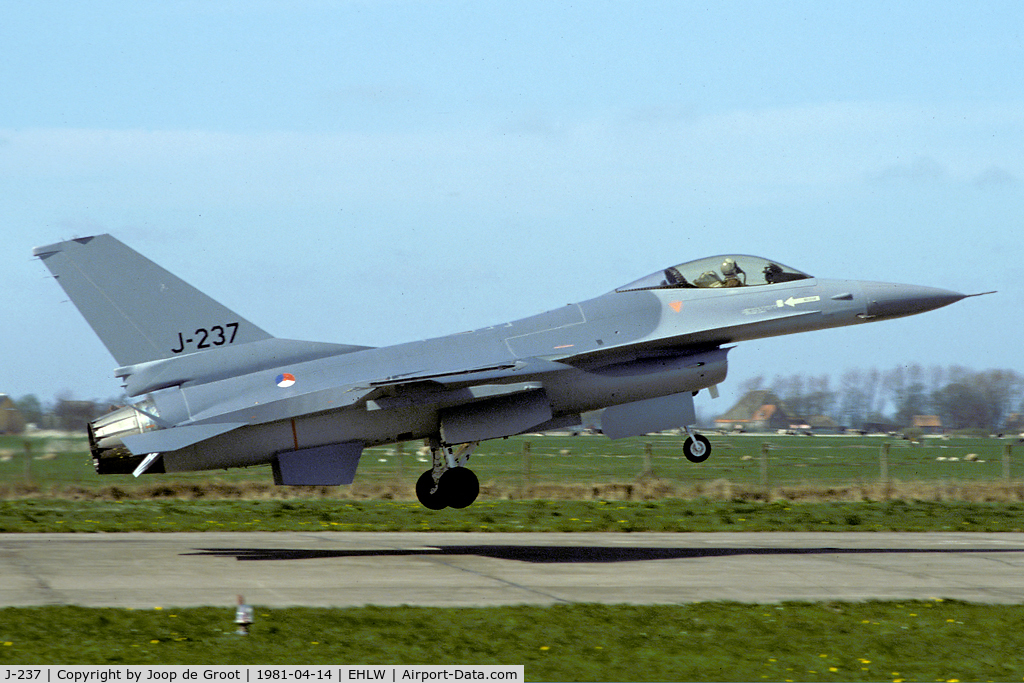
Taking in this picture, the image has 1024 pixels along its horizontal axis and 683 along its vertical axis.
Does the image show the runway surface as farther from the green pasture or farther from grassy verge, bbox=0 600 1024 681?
the green pasture

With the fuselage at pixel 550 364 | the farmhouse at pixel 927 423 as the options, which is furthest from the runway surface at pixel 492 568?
the farmhouse at pixel 927 423

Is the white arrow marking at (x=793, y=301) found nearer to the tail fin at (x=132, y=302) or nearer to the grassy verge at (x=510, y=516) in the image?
the grassy verge at (x=510, y=516)

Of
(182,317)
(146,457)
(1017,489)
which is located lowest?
(1017,489)

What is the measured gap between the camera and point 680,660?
9773 millimetres

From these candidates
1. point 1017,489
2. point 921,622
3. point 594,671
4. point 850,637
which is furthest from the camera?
point 1017,489

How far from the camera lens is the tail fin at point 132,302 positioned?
57.4 ft

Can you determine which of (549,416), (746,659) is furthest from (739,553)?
(746,659)

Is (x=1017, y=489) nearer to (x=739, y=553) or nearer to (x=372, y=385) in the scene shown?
(x=739, y=553)

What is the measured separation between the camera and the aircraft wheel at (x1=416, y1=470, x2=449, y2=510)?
19.3m

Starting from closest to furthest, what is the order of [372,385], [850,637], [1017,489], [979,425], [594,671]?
[594,671] → [850,637] → [372,385] → [1017,489] → [979,425]

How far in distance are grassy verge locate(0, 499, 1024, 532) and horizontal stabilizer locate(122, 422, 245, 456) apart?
181 inches

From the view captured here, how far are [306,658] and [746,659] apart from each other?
3.93 metres

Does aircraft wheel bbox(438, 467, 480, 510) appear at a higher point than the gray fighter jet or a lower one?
lower

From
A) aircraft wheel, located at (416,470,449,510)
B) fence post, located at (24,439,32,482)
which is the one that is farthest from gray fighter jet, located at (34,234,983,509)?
fence post, located at (24,439,32,482)
